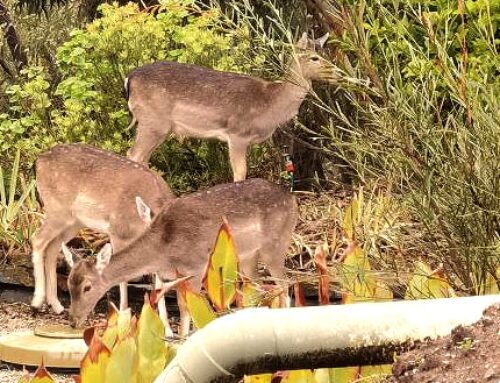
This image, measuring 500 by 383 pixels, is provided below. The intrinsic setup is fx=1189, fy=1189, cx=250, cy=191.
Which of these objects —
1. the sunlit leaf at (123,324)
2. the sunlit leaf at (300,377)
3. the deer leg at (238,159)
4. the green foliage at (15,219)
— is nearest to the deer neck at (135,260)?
the deer leg at (238,159)

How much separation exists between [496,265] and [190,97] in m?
6.85

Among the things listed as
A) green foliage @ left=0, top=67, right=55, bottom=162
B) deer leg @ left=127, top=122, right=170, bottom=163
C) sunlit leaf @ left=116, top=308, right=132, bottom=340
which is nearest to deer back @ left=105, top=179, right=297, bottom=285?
deer leg @ left=127, top=122, right=170, bottom=163

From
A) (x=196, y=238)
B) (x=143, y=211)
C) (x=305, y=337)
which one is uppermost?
(x=305, y=337)

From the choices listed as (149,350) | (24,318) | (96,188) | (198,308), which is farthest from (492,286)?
(24,318)

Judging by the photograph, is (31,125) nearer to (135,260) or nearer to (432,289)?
(135,260)

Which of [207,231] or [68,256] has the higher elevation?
[207,231]

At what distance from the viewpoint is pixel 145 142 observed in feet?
31.5

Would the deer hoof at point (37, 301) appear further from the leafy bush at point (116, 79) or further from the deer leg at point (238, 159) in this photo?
the leafy bush at point (116, 79)

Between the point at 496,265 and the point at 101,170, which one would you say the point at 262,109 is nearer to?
the point at 101,170

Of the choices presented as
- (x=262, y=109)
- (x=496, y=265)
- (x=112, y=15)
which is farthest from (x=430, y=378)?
(x=112, y=15)

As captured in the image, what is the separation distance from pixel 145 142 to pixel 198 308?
6.63 metres

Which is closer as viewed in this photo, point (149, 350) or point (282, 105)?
point (149, 350)

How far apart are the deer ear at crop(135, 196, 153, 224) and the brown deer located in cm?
178

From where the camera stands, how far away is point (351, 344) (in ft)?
4.81
